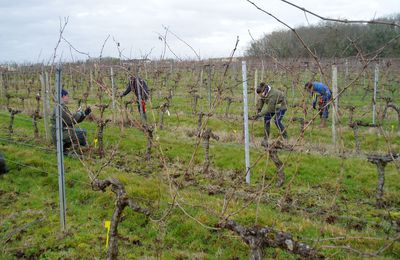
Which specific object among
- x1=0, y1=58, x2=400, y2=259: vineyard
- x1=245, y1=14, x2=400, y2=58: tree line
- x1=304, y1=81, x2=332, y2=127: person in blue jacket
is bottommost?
x1=0, y1=58, x2=400, y2=259: vineyard

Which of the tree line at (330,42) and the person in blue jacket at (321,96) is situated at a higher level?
the tree line at (330,42)

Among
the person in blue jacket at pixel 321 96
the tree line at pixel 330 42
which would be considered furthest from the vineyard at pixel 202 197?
the tree line at pixel 330 42

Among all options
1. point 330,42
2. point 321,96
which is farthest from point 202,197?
point 330,42

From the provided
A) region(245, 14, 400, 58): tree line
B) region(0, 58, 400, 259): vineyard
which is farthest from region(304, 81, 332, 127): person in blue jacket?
region(245, 14, 400, 58): tree line

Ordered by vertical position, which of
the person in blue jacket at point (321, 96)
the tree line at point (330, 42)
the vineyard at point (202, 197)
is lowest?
the vineyard at point (202, 197)

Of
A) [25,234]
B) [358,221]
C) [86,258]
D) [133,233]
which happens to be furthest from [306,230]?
[25,234]

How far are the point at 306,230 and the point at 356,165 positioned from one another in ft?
10.2

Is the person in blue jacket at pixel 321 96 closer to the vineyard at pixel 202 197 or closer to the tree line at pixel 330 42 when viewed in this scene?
Answer: the vineyard at pixel 202 197

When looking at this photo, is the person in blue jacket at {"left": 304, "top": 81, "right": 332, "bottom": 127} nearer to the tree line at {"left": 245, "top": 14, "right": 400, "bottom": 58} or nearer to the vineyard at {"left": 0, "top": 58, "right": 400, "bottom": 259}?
the vineyard at {"left": 0, "top": 58, "right": 400, "bottom": 259}

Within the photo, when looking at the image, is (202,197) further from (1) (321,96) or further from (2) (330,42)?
(2) (330,42)

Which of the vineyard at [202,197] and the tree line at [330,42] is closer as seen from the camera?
the tree line at [330,42]

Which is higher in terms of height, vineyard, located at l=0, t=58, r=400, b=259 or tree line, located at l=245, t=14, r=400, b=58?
tree line, located at l=245, t=14, r=400, b=58

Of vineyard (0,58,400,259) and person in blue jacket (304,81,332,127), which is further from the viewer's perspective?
vineyard (0,58,400,259)

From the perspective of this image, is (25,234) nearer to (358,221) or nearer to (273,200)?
(273,200)
